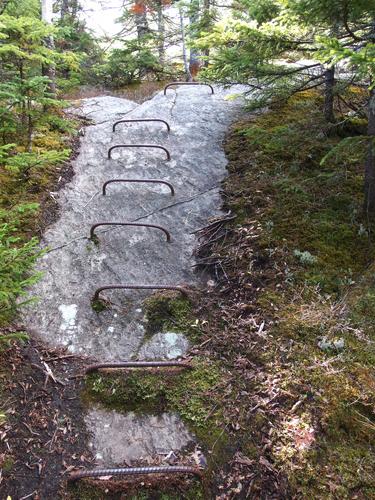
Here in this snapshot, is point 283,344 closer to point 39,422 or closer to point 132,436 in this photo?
point 132,436

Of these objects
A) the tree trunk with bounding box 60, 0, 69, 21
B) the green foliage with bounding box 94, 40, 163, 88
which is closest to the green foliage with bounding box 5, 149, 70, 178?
the green foliage with bounding box 94, 40, 163, 88

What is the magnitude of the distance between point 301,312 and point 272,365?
2.31ft

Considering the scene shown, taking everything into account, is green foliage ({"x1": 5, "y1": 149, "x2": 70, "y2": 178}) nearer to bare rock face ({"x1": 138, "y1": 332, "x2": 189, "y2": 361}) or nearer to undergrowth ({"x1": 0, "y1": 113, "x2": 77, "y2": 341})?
undergrowth ({"x1": 0, "y1": 113, "x2": 77, "y2": 341})

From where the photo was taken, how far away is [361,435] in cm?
287

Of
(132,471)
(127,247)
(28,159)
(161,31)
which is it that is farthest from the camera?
(161,31)

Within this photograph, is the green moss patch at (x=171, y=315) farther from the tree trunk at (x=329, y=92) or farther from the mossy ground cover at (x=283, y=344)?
the tree trunk at (x=329, y=92)

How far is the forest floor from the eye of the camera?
2.82 m

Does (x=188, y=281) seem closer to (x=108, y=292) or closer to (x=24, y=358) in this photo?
(x=108, y=292)

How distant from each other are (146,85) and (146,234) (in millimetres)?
9878

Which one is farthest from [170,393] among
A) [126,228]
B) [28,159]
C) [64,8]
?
[64,8]

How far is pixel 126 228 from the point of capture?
5477 mm

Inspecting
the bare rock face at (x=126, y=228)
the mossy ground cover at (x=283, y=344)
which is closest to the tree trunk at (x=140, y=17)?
the bare rock face at (x=126, y=228)

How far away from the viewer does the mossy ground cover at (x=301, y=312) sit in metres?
2.83

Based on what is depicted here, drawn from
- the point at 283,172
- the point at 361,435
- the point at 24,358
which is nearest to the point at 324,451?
the point at 361,435
